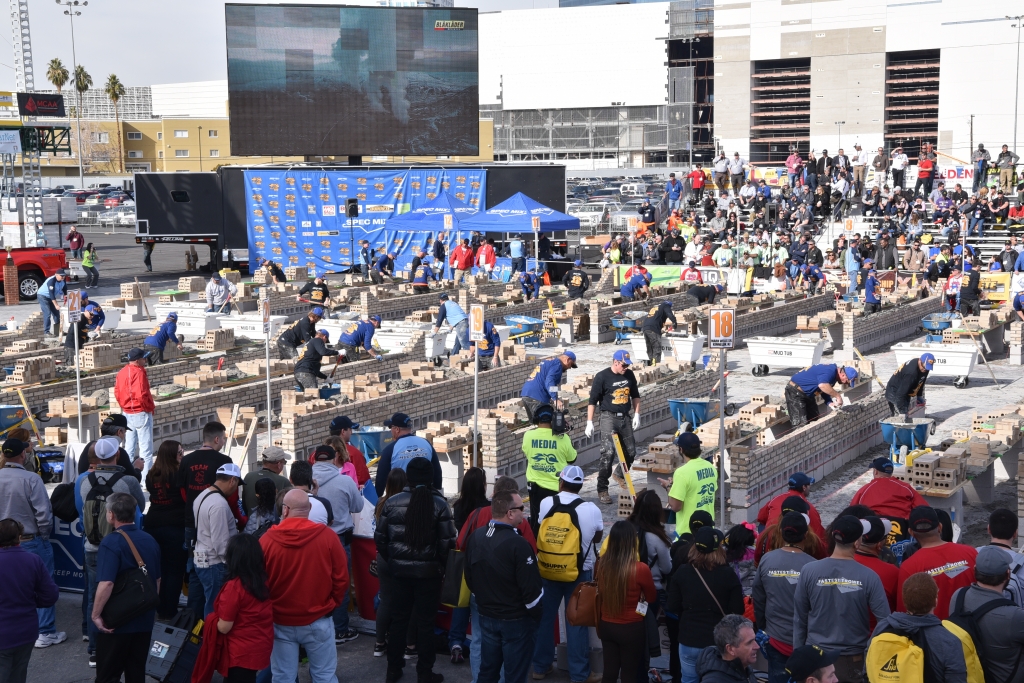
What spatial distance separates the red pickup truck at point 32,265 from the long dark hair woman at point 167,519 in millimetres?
22472

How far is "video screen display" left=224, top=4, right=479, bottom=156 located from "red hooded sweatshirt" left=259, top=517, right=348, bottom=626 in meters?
29.2

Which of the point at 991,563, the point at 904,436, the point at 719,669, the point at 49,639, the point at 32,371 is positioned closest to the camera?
the point at 719,669

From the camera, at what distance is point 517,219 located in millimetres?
26812

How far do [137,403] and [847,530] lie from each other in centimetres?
855

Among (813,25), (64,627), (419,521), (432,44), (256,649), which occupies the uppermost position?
(813,25)

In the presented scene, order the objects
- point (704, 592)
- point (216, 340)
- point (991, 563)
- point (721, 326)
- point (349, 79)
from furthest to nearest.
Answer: point (349, 79) < point (216, 340) < point (721, 326) < point (704, 592) < point (991, 563)

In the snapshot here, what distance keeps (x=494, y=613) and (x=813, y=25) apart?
66.0 m

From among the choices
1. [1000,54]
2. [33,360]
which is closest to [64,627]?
[33,360]

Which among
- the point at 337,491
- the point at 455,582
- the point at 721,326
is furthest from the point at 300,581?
the point at 721,326

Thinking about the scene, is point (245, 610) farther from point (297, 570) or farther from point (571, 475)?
point (571, 475)

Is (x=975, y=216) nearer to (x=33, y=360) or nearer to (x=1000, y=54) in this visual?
(x=33, y=360)

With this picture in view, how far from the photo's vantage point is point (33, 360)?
16000 mm

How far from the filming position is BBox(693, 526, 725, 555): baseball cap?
6.48 m

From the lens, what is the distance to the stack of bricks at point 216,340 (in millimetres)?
20453
